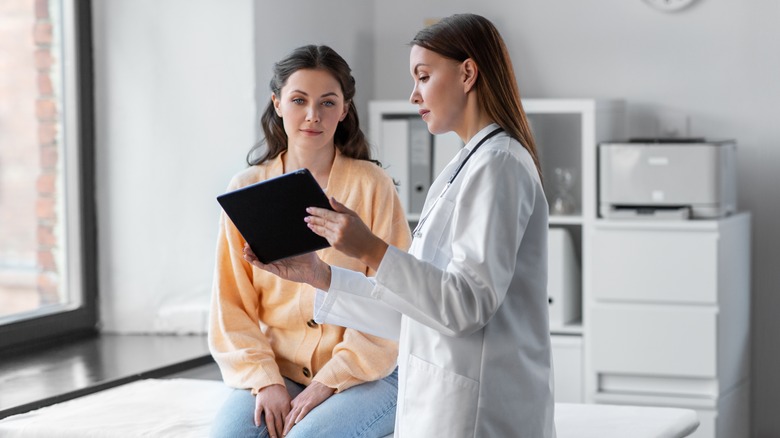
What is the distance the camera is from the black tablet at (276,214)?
1720 mm

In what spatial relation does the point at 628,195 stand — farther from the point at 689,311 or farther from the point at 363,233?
the point at 363,233

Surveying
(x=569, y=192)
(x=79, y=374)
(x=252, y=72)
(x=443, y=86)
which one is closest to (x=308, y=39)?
(x=252, y=72)

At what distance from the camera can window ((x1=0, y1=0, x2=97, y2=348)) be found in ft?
10.4

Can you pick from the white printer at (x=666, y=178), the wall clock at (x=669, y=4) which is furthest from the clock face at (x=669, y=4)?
the white printer at (x=666, y=178)

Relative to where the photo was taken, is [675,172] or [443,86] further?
[675,172]

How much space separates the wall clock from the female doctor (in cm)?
241

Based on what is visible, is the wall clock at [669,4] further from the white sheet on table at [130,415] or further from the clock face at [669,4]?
the white sheet on table at [130,415]

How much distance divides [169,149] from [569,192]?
1.46 meters

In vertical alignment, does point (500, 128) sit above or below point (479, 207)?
above

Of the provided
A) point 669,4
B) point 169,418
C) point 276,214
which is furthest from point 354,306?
point 669,4

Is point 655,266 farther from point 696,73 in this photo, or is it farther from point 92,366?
point 92,366

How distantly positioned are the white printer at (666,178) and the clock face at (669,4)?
1.83 feet

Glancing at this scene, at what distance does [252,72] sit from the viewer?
10.8ft

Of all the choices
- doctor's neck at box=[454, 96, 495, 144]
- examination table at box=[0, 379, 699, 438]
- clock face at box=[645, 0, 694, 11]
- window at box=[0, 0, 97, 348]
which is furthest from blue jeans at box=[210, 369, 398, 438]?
clock face at box=[645, 0, 694, 11]
